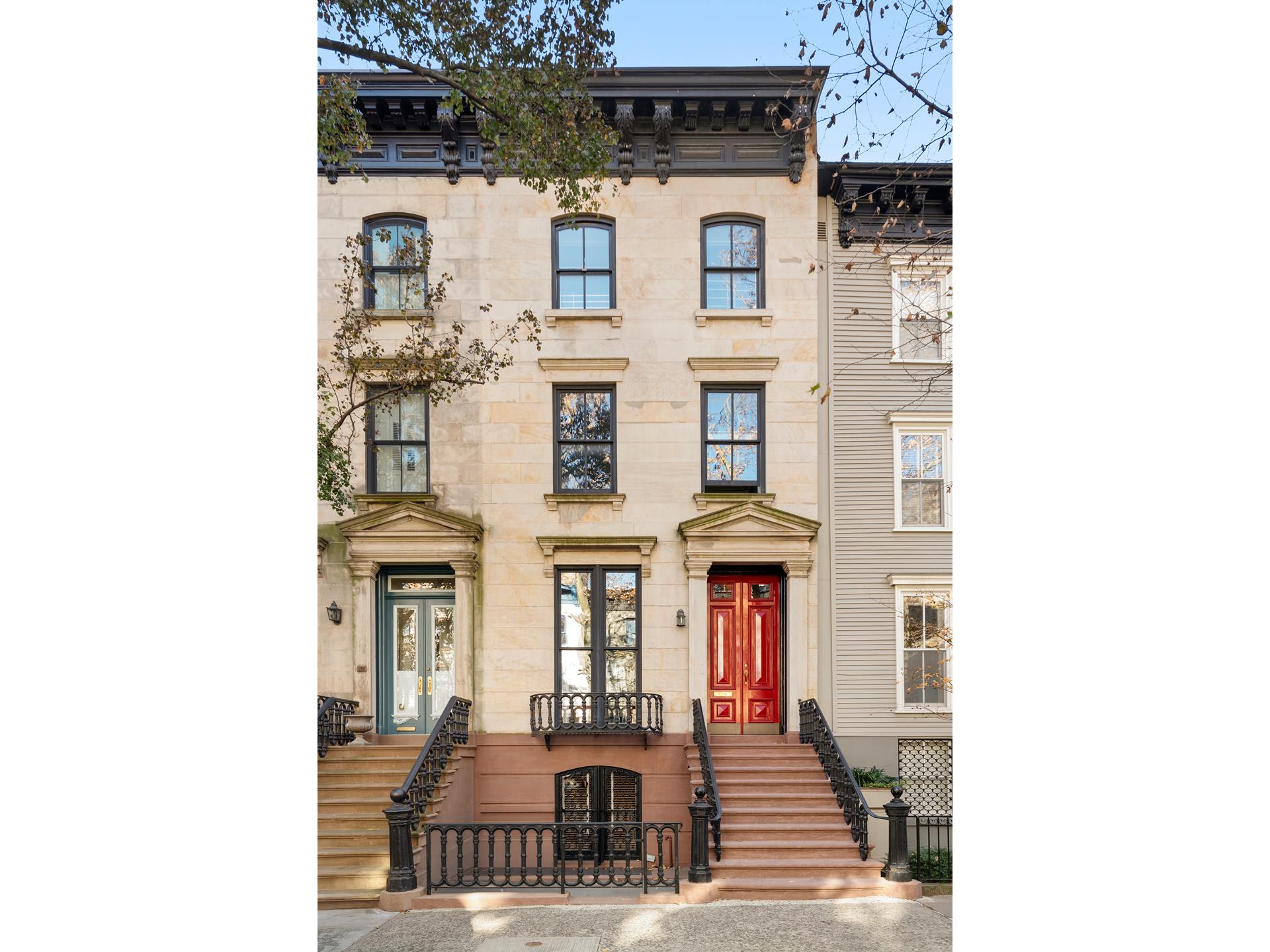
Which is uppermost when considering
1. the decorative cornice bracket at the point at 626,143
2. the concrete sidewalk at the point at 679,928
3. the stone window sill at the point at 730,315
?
the decorative cornice bracket at the point at 626,143

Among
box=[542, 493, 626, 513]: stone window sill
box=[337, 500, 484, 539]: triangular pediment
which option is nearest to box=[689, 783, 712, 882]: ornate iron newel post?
box=[542, 493, 626, 513]: stone window sill

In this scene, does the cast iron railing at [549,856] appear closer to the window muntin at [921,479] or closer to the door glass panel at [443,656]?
the door glass panel at [443,656]

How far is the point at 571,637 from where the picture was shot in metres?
7.03

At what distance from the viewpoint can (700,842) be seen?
4980mm

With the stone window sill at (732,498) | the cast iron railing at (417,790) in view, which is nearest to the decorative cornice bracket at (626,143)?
the stone window sill at (732,498)

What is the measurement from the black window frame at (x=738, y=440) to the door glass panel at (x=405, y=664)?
3.41m

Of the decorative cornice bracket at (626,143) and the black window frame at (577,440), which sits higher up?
the decorative cornice bracket at (626,143)

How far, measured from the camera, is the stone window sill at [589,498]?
701 centimetres

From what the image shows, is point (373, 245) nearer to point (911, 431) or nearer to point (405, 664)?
point (405, 664)
